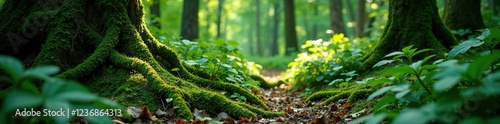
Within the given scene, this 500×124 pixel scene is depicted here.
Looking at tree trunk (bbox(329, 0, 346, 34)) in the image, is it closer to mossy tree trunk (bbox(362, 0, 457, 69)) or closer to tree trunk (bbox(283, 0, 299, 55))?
tree trunk (bbox(283, 0, 299, 55))

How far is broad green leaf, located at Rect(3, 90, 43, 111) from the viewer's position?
1593 mm

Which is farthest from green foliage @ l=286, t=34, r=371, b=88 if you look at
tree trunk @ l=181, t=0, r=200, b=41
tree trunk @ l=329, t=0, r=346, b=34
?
tree trunk @ l=329, t=0, r=346, b=34

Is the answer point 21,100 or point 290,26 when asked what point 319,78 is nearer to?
point 21,100

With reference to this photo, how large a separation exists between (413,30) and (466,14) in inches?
108

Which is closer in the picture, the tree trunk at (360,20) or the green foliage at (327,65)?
the green foliage at (327,65)

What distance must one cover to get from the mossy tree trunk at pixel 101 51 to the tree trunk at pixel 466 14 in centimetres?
533

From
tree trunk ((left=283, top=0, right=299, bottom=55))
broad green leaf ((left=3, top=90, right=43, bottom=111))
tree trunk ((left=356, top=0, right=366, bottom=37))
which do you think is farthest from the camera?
tree trunk ((left=283, top=0, right=299, bottom=55))

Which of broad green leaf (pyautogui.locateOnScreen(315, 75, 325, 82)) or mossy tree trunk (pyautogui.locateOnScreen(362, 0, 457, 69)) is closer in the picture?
mossy tree trunk (pyautogui.locateOnScreen(362, 0, 457, 69))

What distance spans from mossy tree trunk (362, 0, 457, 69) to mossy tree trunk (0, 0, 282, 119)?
2646 mm

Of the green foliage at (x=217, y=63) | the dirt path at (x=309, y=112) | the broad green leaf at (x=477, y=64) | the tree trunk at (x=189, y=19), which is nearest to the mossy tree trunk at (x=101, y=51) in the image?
the dirt path at (x=309, y=112)

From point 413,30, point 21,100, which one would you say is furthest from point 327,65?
point 21,100

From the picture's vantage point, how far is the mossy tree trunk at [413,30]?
5.37m

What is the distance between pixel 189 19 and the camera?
1147 cm

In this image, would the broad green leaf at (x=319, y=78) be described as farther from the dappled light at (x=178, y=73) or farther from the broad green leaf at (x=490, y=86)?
the broad green leaf at (x=490, y=86)
